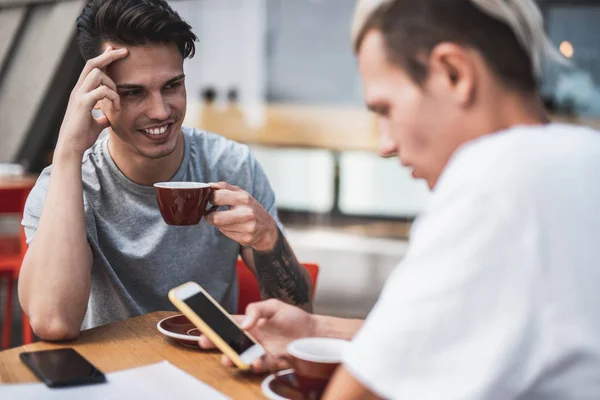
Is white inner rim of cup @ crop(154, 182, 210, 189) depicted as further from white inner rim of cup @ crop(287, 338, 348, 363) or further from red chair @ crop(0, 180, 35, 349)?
red chair @ crop(0, 180, 35, 349)

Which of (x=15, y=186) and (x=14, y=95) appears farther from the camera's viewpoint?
(x=14, y=95)

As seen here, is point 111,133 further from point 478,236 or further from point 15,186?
point 15,186

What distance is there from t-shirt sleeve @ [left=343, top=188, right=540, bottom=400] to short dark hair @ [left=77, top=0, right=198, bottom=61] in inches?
49.2

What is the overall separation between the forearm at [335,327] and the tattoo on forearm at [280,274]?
1.37 ft

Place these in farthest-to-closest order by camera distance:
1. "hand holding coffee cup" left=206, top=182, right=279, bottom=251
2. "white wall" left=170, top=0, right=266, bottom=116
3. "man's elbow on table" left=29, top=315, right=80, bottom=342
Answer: "white wall" left=170, top=0, right=266, bottom=116
"hand holding coffee cup" left=206, top=182, right=279, bottom=251
"man's elbow on table" left=29, top=315, right=80, bottom=342

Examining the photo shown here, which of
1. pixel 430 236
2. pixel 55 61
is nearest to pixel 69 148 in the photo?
pixel 430 236

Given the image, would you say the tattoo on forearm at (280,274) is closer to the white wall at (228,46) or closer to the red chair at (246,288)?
the red chair at (246,288)

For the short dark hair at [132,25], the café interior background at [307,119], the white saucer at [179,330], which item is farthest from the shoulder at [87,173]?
the café interior background at [307,119]

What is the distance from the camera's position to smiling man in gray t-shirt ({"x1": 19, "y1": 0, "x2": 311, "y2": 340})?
165 cm

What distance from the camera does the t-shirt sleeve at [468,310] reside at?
2.45 ft

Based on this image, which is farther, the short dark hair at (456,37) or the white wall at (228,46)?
the white wall at (228,46)

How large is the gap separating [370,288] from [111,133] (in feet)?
10.6

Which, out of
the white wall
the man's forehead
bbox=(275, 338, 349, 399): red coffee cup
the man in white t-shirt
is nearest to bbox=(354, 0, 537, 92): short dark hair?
the man in white t-shirt

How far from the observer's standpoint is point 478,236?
0.75 metres
